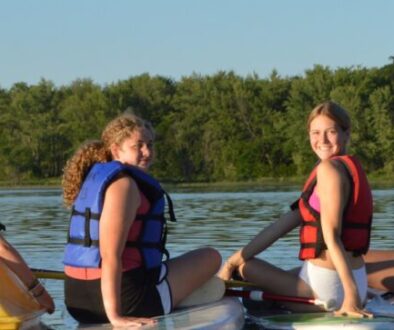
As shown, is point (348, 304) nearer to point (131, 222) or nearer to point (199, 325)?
point (199, 325)

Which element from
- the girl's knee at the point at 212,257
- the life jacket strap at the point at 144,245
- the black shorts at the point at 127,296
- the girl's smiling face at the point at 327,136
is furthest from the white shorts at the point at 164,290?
the girl's smiling face at the point at 327,136

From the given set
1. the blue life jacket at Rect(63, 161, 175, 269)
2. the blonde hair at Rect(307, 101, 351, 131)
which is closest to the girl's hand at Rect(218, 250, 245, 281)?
the blue life jacket at Rect(63, 161, 175, 269)

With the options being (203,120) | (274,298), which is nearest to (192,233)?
(274,298)

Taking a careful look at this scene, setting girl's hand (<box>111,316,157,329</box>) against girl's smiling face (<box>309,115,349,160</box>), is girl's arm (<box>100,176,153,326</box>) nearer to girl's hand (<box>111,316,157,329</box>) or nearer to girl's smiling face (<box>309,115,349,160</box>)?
girl's hand (<box>111,316,157,329</box>)

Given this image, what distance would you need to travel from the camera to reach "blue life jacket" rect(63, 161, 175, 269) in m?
4.64

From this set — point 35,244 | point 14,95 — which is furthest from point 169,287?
point 14,95

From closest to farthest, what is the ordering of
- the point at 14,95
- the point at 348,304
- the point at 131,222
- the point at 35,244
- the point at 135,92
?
the point at 131,222, the point at 348,304, the point at 35,244, the point at 135,92, the point at 14,95

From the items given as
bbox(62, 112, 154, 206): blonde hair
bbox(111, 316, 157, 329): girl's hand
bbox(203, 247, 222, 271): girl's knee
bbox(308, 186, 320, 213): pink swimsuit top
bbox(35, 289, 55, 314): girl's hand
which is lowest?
bbox(111, 316, 157, 329): girl's hand

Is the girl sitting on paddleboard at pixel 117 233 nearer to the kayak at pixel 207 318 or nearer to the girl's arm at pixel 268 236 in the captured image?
the kayak at pixel 207 318

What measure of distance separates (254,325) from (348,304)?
529 mm

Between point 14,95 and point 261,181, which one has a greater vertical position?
point 14,95

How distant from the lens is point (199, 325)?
4.64 metres

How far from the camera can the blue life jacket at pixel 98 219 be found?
15.2 ft

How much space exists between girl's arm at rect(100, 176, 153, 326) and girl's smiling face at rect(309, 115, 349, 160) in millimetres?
1007
